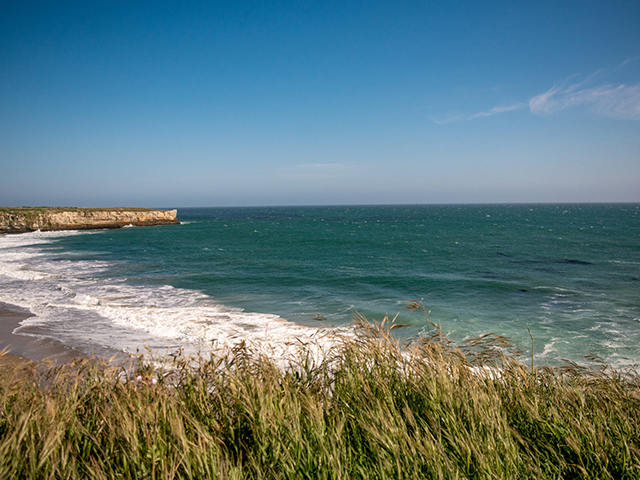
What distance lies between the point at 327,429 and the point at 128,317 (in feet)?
51.8

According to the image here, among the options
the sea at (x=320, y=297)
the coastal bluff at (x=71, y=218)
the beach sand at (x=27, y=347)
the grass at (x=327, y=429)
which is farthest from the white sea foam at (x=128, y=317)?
the coastal bluff at (x=71, y=218)

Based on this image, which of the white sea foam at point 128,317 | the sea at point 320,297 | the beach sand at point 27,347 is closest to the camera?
the beach sand at point 27,347

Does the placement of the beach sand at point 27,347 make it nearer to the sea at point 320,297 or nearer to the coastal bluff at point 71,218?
the sea at point 320,297

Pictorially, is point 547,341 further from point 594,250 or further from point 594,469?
point 594,250

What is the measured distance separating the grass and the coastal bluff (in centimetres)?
8369

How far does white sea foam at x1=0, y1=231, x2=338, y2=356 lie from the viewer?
13266 mm

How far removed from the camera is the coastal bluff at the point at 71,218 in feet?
220

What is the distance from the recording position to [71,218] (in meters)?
75.6

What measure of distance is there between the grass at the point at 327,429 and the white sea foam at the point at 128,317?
5174 millimetres

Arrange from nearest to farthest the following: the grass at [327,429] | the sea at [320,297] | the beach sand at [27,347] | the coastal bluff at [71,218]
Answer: the grass at [327,429], the beach sand at [27,347], the sea at [320,297], the coastal bluff at [71,218]

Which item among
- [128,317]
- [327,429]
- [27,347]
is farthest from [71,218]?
[327,429]

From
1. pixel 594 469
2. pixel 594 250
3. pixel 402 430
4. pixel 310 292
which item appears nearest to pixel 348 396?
pixel 402 430

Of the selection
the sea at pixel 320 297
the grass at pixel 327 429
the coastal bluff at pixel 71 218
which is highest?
the coastal bluff at pixel 71 218

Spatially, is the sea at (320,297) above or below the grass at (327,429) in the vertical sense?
below
